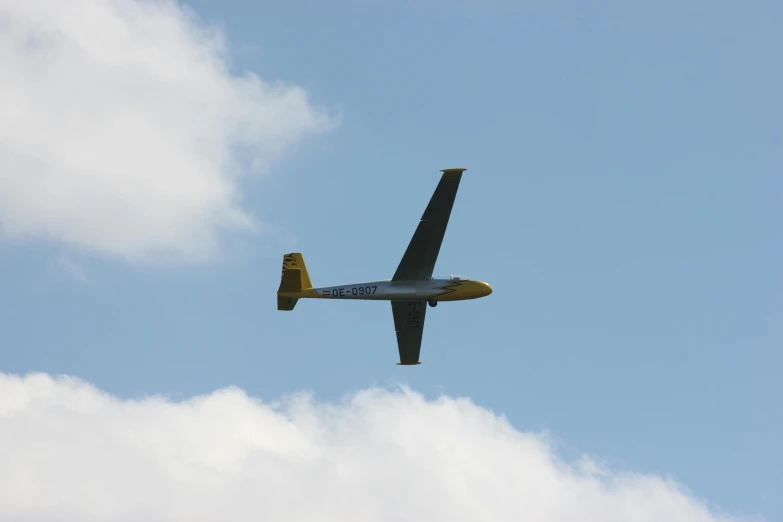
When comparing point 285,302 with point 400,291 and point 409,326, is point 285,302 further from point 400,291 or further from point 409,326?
point 409,326

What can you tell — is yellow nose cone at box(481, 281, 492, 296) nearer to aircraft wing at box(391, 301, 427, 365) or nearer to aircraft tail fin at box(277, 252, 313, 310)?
aircraft wing at box(391, 301, 427, 365)

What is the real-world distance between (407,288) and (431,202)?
21.7ft

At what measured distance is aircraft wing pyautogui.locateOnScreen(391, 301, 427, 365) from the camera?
84875 millimetres

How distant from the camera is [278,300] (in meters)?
79.4

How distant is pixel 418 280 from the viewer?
265 ft

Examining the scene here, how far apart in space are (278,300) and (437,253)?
37.0 ft

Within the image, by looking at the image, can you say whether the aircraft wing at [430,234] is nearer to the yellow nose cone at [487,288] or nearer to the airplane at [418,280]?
the airplane at [418,280]

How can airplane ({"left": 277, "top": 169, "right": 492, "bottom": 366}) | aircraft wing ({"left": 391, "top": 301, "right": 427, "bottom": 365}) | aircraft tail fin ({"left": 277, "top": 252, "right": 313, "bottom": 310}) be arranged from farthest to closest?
aircraft wing ({"left": 391, "top": 301, "right": 427, "bottom": 365}), aircraft tail fin ({"left": 277, "top": 252, "right": 313, "bottom": 310}), airplane ({"left": 277, "top": 169, "right": 492, "bottom": 366})

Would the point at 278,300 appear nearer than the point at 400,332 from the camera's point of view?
Yes

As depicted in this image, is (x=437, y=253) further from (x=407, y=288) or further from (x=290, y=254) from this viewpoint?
(x=290, y=254)

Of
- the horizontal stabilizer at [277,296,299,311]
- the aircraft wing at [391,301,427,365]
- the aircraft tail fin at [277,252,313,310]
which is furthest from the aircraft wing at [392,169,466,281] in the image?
the horizontal stabilizer at [277,296,299,311]

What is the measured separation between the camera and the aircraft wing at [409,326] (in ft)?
278

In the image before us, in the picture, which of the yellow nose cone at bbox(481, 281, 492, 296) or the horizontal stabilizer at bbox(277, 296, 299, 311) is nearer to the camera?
the horizontal stabilizer at bbox(277, 296, 299, 311)

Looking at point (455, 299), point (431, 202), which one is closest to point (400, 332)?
point (455, 299)
